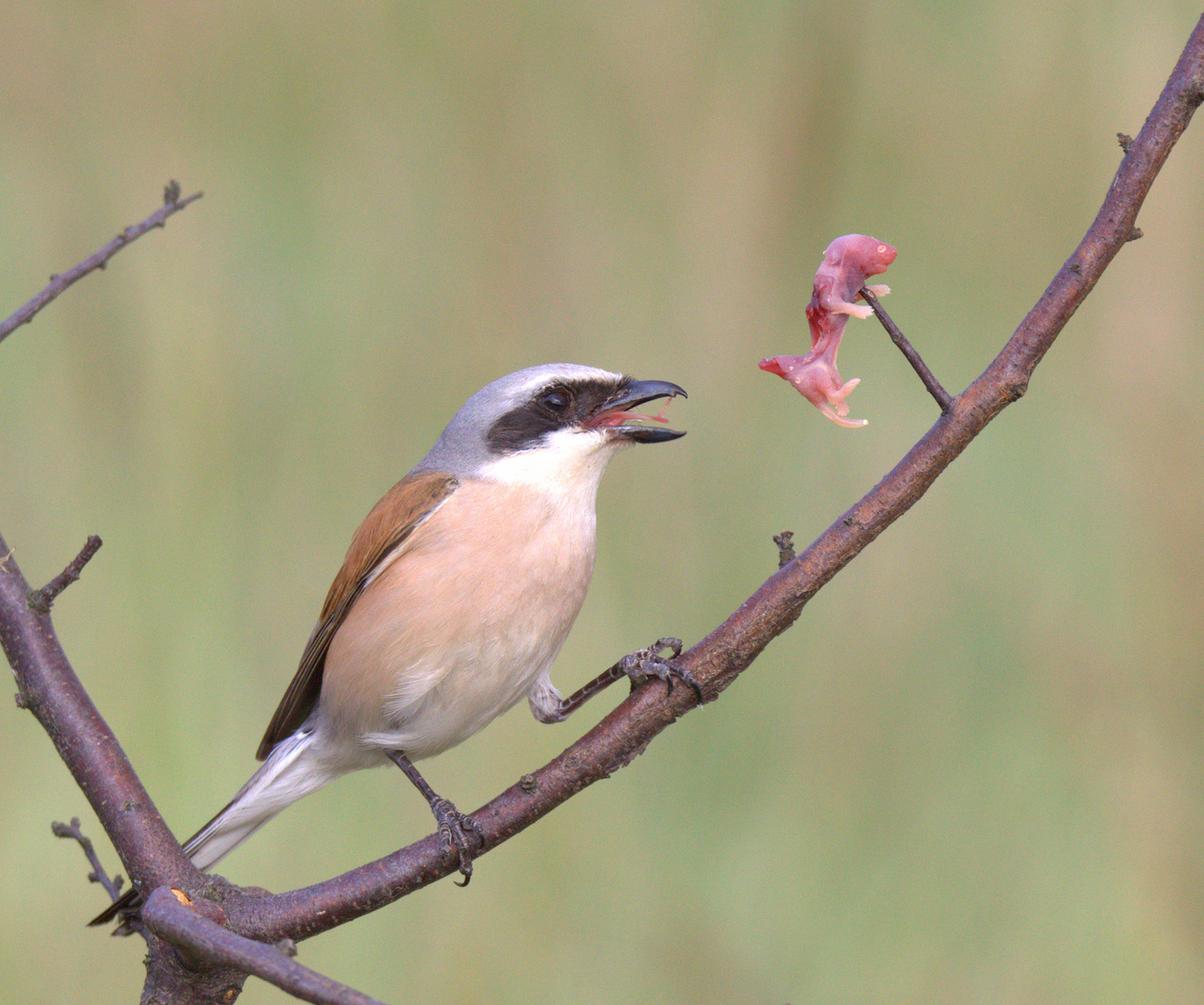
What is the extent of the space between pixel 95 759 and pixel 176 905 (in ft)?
1.35

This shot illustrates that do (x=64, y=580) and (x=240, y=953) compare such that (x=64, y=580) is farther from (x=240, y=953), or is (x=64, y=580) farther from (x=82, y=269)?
(x=240, y=953)

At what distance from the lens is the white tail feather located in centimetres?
217

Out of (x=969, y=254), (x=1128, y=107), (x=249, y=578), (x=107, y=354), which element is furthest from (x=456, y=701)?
(x=1128, y=107)

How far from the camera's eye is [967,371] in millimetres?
3291

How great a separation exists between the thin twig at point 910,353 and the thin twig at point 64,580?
98 centimetres

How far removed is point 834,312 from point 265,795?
1503 mm

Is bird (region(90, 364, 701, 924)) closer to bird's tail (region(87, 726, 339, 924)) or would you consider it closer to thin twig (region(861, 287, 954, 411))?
bird's tail (region(87, 726, 339, 924))

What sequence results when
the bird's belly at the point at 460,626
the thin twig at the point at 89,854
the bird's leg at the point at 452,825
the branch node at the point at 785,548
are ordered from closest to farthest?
the branch node at the point at 785,548
the bird's leg at the point at 452,825
the thin twig at the point at 89,854
the bird's belly at the point at 460,626

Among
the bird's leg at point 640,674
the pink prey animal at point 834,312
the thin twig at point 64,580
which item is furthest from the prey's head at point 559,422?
the thin twig at point 64,580

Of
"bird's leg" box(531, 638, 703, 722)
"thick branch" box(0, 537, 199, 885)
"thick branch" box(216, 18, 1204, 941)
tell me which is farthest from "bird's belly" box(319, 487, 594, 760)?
"thick branch" box(0, 537, 199, 885)

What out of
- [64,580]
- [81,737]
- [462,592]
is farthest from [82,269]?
[462,592]

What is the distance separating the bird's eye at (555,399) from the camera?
2164mm

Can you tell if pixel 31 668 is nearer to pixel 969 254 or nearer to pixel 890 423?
pixel 890 423

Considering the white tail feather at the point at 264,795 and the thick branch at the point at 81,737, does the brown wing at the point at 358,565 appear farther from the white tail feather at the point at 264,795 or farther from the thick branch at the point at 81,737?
the thick branch at the point at 81,737
